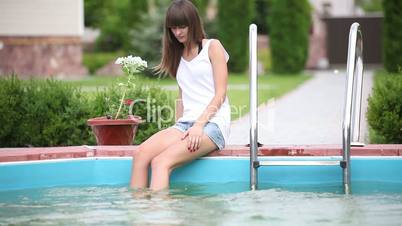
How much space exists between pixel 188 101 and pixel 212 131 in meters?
0.31

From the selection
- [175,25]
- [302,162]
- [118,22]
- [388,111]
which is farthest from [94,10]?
[302,162]

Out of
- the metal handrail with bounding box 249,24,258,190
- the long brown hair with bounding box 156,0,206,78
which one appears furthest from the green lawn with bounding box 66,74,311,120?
the metal handrail with bounding box 249,24,258,190

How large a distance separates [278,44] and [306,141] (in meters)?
14.5

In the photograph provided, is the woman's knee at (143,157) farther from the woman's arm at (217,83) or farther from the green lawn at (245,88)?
the green lawn at (245,88)

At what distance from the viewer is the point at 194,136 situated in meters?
5.55

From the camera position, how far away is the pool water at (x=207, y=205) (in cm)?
474

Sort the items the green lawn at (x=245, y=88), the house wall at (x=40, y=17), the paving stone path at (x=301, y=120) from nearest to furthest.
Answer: the paving stone path at (x=301, y=120), the green lawn at (x=245, y=88), the house wall at (x=40, y=17)

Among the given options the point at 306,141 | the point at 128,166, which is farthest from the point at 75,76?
the point at 128,166

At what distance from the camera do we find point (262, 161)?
5672 mm

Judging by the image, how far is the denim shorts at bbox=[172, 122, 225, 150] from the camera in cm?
566

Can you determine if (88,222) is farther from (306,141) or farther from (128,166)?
(306,141)

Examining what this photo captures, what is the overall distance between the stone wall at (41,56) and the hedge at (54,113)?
506 inches

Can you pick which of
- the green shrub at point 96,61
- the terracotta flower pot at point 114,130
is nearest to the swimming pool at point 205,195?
the terracotta flower pot at point 114,130

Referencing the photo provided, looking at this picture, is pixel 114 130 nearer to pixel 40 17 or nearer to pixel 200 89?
pixel 200 89
